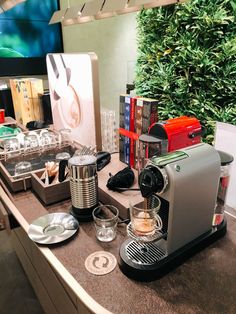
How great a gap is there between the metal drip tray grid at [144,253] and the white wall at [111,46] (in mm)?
2679

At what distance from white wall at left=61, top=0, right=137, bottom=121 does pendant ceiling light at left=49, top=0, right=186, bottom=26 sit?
148 centimetres

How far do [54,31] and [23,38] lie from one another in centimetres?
57

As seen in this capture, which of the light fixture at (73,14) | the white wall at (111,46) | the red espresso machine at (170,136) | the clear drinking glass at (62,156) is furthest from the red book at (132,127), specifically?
the white wall at (111,46)

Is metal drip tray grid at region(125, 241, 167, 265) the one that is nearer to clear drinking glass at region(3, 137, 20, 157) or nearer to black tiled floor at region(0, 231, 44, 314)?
clear drinking glass at region(3, 137, 20, 157)

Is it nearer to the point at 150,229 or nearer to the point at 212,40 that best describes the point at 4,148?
the point at 150,229

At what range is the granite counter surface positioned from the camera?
75 cm

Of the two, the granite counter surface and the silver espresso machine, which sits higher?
the silver espresso machine

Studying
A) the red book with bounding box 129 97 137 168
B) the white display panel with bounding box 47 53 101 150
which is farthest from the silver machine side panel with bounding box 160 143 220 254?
the white display panel with bounding box 47 53 101 150

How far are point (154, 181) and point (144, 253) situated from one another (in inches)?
10.6

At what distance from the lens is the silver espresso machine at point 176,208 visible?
0.81 meters

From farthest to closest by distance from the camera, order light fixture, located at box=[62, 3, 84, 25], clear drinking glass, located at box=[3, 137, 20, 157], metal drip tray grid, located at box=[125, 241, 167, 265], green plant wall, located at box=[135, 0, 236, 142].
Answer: green plant wall, located at box=[135, 0, 236, 142] < light fixture, located at box=[62, 3, 84, 25] < clear drinking glass, located at box=[3, 137, 20, 157] < metal drip tray grid, located at box=[125, 241, 167, 265]

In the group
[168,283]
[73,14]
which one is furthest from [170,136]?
[73,14]

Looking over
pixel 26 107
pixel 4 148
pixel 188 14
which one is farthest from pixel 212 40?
pixel 4 148

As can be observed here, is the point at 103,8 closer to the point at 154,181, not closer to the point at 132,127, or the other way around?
the point at 132,127
